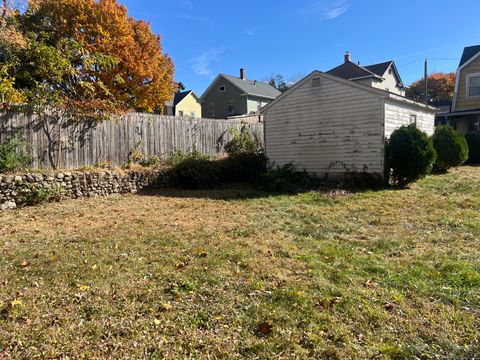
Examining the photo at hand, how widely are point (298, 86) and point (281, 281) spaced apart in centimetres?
1026

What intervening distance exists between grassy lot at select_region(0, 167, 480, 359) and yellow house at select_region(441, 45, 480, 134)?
17521 millimetres

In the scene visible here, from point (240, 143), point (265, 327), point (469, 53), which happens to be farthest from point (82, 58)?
point (469, 53)

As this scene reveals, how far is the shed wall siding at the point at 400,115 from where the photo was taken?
1141cm

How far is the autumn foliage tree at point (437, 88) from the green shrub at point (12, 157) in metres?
47.7

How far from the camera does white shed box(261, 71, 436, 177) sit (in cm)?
1121

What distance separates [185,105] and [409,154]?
32322 mm

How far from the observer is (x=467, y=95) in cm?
2134

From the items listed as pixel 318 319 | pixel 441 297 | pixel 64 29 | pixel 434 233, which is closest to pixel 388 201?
pixel 434 233

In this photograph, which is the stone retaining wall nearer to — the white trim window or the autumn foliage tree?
the white trim window

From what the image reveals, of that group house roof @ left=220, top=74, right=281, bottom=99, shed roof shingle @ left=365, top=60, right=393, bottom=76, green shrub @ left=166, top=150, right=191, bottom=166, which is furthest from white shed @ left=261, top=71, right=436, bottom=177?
house roof @ left=220, top=74, right=281, bottom=99

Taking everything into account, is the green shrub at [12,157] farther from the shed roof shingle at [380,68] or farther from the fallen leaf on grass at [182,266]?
the shed roof shingle at [380,68]

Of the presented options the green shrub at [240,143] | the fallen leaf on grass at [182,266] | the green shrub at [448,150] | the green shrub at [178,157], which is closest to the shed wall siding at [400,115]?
the green shrub at [448,150]

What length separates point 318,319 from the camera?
3.02 m

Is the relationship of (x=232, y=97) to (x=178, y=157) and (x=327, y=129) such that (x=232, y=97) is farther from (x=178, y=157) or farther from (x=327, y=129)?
(x=327, y=129)
